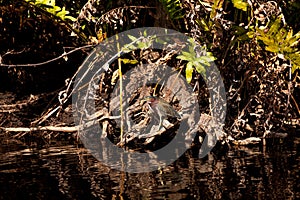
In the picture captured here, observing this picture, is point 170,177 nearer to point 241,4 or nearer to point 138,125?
point 138,125

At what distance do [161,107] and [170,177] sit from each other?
1.17m

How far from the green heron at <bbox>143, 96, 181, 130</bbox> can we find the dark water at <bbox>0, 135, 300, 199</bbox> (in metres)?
0.41

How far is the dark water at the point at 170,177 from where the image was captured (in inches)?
114

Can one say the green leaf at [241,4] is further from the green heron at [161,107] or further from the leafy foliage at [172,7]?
the green heron at [161,107]

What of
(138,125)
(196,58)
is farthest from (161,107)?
(196,58)

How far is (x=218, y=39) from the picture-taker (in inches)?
164

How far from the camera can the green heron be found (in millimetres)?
4316

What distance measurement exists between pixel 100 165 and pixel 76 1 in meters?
1.81

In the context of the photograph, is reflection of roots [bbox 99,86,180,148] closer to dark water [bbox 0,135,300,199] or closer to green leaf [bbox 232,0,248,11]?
dark water [bbox 0,135,300,199]

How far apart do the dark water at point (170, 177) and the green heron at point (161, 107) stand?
41 centimetres

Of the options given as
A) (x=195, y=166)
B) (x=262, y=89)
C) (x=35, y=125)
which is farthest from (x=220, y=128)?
(x=35, y=125)

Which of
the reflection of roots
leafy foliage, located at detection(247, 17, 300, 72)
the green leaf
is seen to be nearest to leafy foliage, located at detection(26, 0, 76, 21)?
the reflection of roots

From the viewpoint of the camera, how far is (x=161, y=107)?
434cm

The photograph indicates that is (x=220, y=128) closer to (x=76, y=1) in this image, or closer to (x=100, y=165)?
(x=100, y=165)
